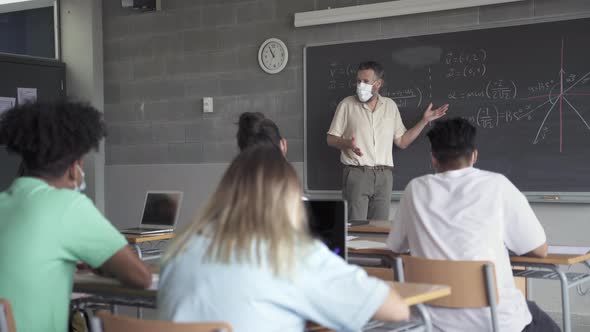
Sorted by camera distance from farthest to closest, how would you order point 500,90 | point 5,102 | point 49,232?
1. point 5,102
2. point 500,90
3. point 49,232

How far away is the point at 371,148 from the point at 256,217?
3965 mm

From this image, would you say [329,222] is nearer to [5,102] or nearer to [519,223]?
[519,223]

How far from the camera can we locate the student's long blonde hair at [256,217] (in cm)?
149

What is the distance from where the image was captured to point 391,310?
1606 mm

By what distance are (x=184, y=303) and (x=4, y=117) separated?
3.64ft

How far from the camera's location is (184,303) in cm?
155

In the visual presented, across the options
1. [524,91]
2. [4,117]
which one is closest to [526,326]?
[4,117]

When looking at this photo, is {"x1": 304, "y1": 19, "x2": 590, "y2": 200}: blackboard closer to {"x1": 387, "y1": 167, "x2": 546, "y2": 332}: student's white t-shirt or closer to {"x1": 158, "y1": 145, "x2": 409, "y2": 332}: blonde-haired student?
{"x1": 387, "y1": 167, "x2": 546, "y2": 332}: student's white t-shirt

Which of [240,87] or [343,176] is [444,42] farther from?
[240,87]

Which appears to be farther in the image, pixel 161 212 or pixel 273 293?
pixel 161 212

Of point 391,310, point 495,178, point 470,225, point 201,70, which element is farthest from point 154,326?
point 201,70

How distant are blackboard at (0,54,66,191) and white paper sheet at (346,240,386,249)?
3.98 metres

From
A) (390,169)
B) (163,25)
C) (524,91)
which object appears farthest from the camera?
(163,25)

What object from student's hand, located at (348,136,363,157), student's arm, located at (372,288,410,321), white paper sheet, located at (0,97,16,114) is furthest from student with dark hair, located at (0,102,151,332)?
white paper sheet, located at (0,97,16,114)
